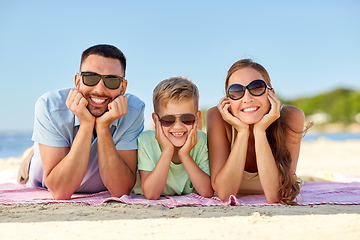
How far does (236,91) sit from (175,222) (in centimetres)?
163

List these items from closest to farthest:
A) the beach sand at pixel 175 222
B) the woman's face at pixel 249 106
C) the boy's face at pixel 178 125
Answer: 1. the beach sand at pixel 175 222
2. the woman's face at pixel 249 106
3. the boy's face at pixel 178 125

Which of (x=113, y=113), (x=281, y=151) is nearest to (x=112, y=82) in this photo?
(x=113, y=113)

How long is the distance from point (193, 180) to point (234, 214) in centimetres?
83

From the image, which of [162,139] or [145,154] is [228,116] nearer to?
[162,139]

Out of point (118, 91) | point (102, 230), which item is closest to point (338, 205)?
point (102, 230)

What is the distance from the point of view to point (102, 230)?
223 centimetres

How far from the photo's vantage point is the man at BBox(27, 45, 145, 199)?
3.23 m

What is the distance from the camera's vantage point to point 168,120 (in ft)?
11.3

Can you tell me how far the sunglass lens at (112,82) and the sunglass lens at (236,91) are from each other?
126cm

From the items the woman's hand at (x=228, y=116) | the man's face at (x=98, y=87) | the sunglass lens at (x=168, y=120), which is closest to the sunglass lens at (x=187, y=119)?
the sunglass lens at (x=168, y=120)

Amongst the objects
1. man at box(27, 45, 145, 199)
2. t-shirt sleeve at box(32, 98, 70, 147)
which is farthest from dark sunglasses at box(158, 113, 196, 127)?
t-shirt sleeve at box(32, 98, 70, 147)

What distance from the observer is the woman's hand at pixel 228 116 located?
329 centimetres

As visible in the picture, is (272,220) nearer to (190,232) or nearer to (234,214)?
(234,214)

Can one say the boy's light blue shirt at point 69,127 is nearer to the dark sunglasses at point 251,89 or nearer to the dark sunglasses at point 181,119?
the dark sunglasses at point 181,119
